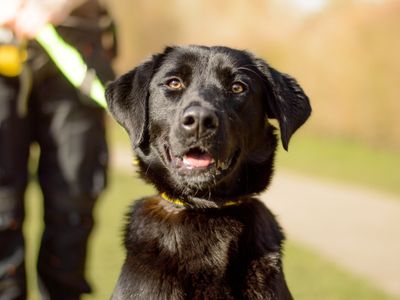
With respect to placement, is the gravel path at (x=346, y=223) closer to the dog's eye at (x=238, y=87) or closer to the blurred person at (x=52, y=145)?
the blurred person at (x=52, y=145)

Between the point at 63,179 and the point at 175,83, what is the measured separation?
36.5 inches

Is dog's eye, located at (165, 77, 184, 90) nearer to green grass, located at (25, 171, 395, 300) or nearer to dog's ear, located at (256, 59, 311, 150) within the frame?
dog's ear, located at (256, 59, 311, 150)

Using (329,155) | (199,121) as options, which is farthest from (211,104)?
(329,155)

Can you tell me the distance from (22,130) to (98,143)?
1.30 ft

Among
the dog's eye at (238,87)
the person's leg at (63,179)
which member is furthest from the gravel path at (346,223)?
the dog's eye at (238,87)

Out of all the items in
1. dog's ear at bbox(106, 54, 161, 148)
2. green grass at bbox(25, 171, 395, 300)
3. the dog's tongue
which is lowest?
green grass at bbox(25, 171, 395, 300)

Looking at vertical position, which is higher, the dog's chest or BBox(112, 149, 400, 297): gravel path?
the dog's chest

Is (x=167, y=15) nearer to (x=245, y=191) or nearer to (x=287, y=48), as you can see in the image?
(x=287, y=48)

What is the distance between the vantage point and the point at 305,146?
13922 millimetres

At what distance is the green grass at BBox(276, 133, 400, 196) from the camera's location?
10.0 meters

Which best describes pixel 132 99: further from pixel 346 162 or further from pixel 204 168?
pixel 346 162

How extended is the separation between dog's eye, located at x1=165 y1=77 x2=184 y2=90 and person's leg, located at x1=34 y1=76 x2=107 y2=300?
77 centimetres

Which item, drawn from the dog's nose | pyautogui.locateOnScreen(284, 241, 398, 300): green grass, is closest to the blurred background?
pyautogui.locateOnScreen(284, 241, 398, 300): green grass

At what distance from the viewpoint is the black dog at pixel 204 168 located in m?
2.49
